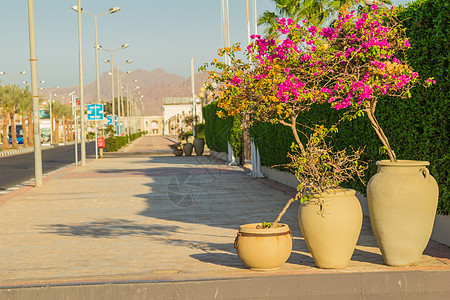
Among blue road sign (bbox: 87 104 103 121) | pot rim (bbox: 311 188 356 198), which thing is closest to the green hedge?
pot rim (bbox: 311 188 356 198)

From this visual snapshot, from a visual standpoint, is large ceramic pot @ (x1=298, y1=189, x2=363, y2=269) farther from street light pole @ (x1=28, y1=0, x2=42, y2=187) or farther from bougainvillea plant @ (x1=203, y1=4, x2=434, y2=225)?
street light pole @ (x1=28, y1=0, x2=42, y2=187)

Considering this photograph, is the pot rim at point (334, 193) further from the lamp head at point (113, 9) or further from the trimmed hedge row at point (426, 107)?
the lamp head at point (113, 9)

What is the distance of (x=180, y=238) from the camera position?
32.7 feet

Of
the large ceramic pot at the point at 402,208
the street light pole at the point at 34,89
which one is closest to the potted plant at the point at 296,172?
the large ceramic pot at the point at 402,208

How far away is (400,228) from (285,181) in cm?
1228

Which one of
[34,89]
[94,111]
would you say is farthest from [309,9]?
[94,111]

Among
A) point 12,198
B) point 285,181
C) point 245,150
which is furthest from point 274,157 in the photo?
point 245,150

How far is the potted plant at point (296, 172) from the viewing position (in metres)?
7.10

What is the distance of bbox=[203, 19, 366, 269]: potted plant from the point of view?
7098mm

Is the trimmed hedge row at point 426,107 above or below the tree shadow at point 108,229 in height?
above

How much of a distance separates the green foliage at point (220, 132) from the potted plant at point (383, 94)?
1777cm

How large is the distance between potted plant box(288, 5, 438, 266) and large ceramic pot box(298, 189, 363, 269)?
0.32 m

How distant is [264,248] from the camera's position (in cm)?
709

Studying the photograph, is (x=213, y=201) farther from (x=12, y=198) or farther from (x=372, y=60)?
(x=372, y=60)
